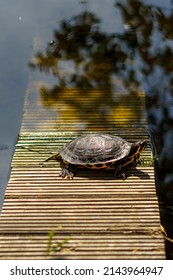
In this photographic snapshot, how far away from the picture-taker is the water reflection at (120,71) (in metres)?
8.07

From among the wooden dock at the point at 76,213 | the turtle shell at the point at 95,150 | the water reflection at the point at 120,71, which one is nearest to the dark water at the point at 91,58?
the water reflection at the point at 120,71

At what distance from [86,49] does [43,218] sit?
549 centimetres

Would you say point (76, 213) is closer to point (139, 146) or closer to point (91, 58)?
point (139, 146)

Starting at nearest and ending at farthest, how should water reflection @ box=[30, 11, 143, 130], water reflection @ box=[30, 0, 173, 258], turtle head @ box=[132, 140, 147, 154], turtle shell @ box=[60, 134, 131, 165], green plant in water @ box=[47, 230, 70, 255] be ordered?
green plant in water @ box=[47, 230, 70, 255] < turtle shell @ box=[60, 134, 131, 165] < turtle head @ box=[132, 140, 147, 154] < water reflection @ box=[30, 0, 173, 258] < water reflection @ box=[30, 11, 143, 130]

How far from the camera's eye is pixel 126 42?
1079 cm

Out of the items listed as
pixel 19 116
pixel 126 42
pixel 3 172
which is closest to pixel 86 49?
pixel 126 42

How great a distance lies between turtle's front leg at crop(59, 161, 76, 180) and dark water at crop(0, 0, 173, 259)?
1027 millimetres

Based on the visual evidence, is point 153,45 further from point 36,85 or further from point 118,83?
point 36,85

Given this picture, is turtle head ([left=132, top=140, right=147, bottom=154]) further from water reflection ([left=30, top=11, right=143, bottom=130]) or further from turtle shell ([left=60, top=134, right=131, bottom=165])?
water reflection ([left=30, top=11, right=143, bottom=130])

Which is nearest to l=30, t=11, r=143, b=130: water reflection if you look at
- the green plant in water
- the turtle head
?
the turtle head

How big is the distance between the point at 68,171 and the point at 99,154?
23.4 inches

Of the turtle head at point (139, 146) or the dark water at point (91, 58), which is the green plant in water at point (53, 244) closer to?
the dark water at point (91, 58)

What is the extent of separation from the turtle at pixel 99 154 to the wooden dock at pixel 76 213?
0.55 feet

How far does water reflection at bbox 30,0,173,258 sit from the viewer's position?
8.07m
